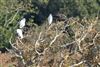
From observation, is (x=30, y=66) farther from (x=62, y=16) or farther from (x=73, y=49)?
(x=62, y=16)

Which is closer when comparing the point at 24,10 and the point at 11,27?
the point at 11,27

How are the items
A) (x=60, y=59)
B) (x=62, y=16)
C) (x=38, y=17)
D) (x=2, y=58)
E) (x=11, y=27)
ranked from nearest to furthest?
(x=60, y=59) < (x=2, y=58) < (x=11, y=27) < (x=62, y=16) < (x=38, y=17)

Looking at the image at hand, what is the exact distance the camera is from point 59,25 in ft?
35.7

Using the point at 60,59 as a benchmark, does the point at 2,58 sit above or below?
below

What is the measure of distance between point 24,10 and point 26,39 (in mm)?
5960

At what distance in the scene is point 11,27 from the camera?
15.5 meters

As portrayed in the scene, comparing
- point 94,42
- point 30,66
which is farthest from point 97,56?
point 30,66

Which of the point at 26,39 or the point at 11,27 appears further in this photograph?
the point at 11,27

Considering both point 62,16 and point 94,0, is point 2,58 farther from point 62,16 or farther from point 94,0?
point 94,0

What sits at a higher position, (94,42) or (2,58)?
(94,42)

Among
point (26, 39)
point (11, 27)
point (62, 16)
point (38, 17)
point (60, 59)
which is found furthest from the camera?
point (38, 17)

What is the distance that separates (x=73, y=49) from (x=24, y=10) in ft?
22.3

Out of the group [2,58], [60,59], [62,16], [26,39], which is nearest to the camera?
[60,59]

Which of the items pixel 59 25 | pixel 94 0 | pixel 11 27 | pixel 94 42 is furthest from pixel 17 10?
pixel 94 42
